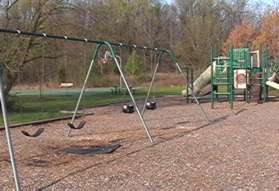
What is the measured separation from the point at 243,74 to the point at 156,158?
47.9 feet

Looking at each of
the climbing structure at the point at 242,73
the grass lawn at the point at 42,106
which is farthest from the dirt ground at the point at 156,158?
the climbing structure at the point at 242,73

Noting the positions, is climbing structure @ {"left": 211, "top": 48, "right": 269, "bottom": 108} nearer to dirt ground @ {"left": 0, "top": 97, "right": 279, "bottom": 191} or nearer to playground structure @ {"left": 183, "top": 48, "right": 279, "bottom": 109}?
playground structure @ {"left": 183, "top": 48, "right": 279, "bottom": 109}

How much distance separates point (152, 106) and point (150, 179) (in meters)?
9.15

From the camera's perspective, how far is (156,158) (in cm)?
860

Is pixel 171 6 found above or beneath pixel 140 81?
above

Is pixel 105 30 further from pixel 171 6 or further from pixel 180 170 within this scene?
pixel 171 6

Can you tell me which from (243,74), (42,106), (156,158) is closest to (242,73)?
(243,74)

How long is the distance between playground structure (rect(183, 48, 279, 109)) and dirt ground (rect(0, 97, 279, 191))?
756 centimetres

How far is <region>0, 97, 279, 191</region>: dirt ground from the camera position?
679 centimetres

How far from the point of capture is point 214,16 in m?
54.0

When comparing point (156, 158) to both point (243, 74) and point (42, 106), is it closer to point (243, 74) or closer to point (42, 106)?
point (42, 106)

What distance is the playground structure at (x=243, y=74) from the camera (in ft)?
71.6

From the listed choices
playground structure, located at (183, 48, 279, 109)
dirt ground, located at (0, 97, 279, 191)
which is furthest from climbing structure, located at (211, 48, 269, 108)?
dirt ground, located at (0, 97, 279, 191)

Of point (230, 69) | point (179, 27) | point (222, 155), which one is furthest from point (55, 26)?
point (179, 27)
